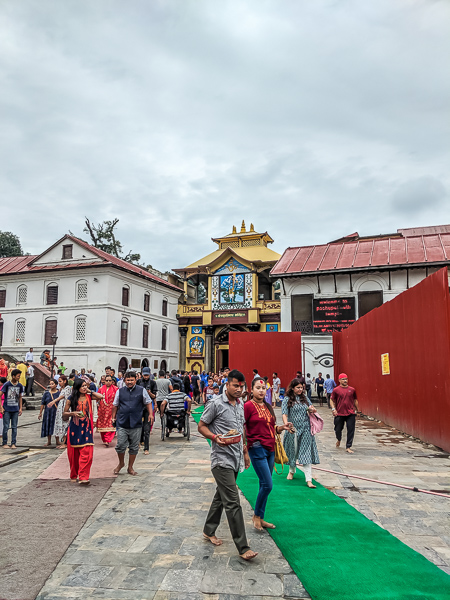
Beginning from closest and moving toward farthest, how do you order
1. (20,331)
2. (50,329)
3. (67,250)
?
(50,329) < (67,250) < (20,331)

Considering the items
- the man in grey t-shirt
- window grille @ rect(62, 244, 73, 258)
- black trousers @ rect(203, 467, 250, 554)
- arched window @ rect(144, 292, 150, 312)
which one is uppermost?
window grille @ rect(62, 244, 73, 258)

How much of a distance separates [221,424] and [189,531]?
1236 mm

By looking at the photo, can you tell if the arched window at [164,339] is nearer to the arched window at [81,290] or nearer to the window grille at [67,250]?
the arched window at [81,290]

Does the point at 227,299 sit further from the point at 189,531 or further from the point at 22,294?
the point at 189,531

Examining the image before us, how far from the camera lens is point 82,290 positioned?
28875mm

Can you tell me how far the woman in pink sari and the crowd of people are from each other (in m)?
0.02

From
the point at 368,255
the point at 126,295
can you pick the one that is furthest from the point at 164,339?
the point at 368,255

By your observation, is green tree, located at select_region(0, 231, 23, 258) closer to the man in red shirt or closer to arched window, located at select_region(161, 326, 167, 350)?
arched window, located at select_region(161, 326, 167, 350)

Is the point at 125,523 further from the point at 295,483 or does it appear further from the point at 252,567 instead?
the point at 295,483

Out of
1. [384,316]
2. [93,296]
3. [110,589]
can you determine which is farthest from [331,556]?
[93,296]

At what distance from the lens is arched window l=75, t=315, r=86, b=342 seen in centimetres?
2831

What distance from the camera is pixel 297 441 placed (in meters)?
6.65

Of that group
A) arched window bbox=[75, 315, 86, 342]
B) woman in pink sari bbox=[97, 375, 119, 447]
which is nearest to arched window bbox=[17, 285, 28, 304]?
arched window bbox=[75, 315, 86, 342]

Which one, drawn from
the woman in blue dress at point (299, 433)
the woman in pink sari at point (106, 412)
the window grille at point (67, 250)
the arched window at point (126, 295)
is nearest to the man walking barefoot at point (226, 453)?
the woman in blue dress at point (299, 433)
